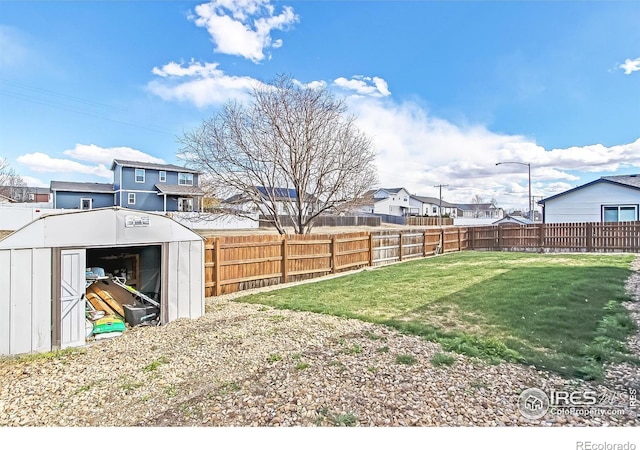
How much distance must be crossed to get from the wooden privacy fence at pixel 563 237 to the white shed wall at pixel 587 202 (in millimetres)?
3019

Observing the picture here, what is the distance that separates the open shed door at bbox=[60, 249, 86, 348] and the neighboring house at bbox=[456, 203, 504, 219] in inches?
2948

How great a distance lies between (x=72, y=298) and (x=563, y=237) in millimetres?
20547

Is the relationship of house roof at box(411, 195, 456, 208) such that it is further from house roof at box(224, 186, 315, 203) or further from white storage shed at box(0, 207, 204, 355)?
white storage shed at box(0, 207, 204, 355)

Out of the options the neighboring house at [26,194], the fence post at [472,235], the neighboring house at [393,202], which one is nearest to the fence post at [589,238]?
the fence post at [472,235]

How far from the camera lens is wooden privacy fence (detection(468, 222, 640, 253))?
16.0 m

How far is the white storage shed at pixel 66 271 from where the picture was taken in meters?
4.29

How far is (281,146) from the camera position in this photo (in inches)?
613

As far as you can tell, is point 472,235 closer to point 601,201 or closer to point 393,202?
point 601,201

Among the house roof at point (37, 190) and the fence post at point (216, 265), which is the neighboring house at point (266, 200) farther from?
the house roof at point (37, 190)

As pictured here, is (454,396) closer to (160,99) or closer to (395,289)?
(395,289)

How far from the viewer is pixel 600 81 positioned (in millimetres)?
9625

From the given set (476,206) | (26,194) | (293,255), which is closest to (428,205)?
(476,206)

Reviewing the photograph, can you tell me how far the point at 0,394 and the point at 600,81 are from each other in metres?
14.4
